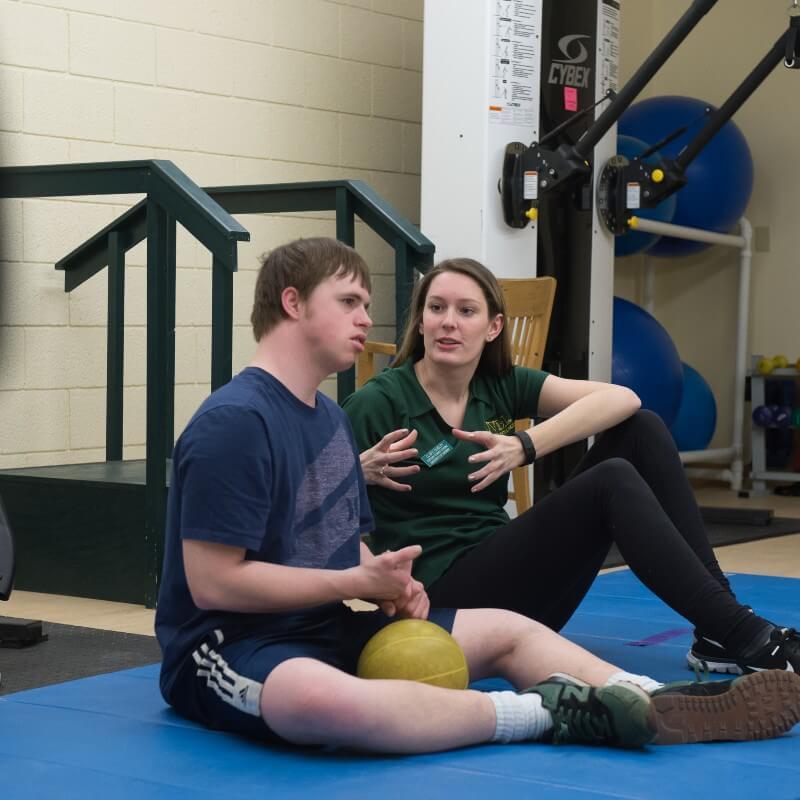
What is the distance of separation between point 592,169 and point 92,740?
3775mm

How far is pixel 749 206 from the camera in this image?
7.37 m

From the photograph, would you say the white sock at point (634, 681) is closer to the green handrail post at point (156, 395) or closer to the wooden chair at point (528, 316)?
the green handrail post at point (156, 395)

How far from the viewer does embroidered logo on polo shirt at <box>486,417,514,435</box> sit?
2.75 m

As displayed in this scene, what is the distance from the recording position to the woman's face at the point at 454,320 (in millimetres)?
2619

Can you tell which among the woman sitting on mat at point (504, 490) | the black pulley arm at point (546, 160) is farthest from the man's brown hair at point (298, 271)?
the black pulley arm at point (546, 160)

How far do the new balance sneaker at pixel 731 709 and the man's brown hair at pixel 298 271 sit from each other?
2.65 feet

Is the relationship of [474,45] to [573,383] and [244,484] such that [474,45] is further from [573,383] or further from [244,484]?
[244,484]

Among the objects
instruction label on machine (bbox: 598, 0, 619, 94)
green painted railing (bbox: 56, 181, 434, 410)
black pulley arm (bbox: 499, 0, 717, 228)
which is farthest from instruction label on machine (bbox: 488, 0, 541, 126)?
green painted railing (bbox: 56, 181, 434, 410)

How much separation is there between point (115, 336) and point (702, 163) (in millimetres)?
3080

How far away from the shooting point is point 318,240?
2256 mm

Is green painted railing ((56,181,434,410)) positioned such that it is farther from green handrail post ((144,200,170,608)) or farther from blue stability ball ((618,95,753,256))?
blue stability ball ((618,95,753,256))

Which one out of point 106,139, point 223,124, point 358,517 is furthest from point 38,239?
point 358,517

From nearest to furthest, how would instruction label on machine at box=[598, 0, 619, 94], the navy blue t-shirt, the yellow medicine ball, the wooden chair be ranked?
the navy blue t-shirt < the yellow medicine ball < the wooden chair < instruction label on machine at box=[598, 0, 619, 94]

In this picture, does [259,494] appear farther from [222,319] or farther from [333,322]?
[222,319]
